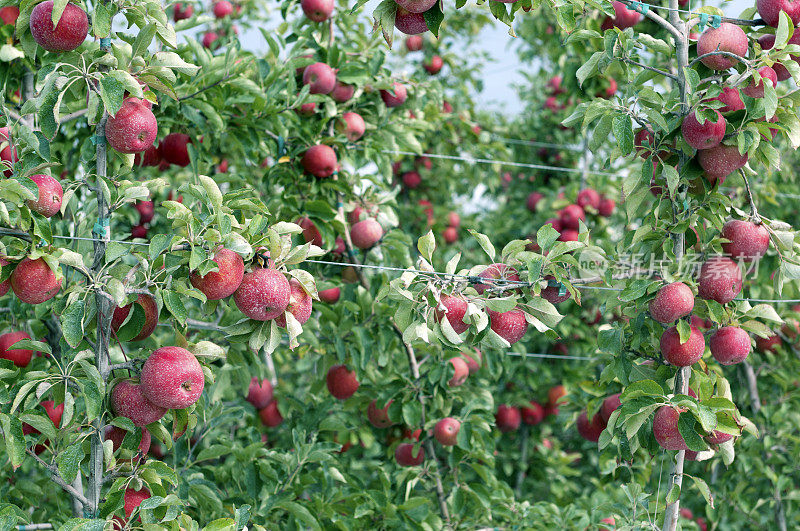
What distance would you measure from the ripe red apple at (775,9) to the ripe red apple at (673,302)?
2.30ft

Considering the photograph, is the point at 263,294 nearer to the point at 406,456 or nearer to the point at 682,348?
the point at 682,348

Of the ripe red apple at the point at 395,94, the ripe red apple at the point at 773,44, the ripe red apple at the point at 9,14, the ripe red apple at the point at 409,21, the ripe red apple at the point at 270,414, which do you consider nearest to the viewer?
the ripe red apple at the point at 409,21

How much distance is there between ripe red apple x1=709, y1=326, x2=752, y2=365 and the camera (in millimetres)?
1874

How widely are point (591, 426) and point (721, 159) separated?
97 centimetres

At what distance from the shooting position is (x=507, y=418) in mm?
3668

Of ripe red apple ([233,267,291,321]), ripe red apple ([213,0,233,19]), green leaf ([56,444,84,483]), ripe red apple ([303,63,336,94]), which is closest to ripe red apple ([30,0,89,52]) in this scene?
ripe red apple ([233,267,291,321])

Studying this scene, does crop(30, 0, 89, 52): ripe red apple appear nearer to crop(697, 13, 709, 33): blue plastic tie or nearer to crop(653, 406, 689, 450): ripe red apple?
crop(697, 13, 709, 33): blue plastic tie

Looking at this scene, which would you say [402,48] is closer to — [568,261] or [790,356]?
[790,356]

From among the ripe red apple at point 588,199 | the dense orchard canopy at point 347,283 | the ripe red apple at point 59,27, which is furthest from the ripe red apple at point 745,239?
the ripe red apple at point 588,199

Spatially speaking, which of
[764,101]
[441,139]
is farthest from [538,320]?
[441,139]

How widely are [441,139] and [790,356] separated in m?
1.94

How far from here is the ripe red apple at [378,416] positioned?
2.68 meters

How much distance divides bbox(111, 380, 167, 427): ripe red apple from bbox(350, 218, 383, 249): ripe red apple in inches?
49.7

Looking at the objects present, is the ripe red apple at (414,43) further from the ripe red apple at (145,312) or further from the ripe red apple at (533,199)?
the ripe red apple at (145,312)
